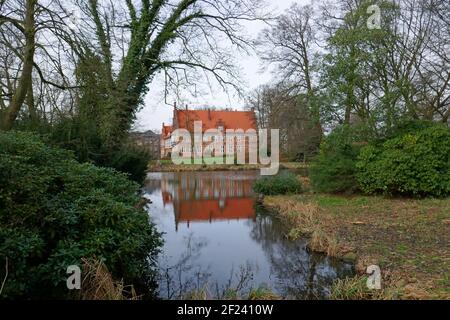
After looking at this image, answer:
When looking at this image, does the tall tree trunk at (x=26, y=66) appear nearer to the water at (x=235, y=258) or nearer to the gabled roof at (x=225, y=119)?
the water at (x=235, y=258)

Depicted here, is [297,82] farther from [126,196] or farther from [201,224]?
[126,196]

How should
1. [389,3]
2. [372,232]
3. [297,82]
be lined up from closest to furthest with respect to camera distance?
[372,232] → [389,3] → [297,82]

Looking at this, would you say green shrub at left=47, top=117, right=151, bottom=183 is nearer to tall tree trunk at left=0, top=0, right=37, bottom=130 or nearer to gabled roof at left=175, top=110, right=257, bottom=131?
tall tree trunk at left=0, top=0, right=37, bottom=130

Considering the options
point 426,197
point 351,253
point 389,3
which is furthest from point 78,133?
point 389,3

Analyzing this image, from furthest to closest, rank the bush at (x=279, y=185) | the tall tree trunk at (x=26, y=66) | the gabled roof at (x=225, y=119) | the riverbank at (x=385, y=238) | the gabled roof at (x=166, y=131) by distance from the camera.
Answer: the gabled roof at (x=166, y=131)
the gabled roof at (x=225, y=119)
the bush at (x=279, y=185)
the tall tree trunk at (x=26, y=66)
the riverbank at (x=385, y=238)

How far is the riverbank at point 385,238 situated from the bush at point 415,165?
47 centimetres

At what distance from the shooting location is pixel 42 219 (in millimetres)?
3357

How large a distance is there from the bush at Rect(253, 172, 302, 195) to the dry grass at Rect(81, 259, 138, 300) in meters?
9.67

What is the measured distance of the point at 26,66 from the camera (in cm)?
669

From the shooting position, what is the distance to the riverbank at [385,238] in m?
4.22

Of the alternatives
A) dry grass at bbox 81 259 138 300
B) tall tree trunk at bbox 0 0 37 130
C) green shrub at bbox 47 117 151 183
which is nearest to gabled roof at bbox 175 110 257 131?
green shrub at bbox 47 117 151 183

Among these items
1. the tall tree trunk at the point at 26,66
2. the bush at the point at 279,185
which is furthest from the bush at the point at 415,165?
the tall tree trunk at the point at 26,66

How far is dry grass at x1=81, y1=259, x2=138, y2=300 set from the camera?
11.1 ft
